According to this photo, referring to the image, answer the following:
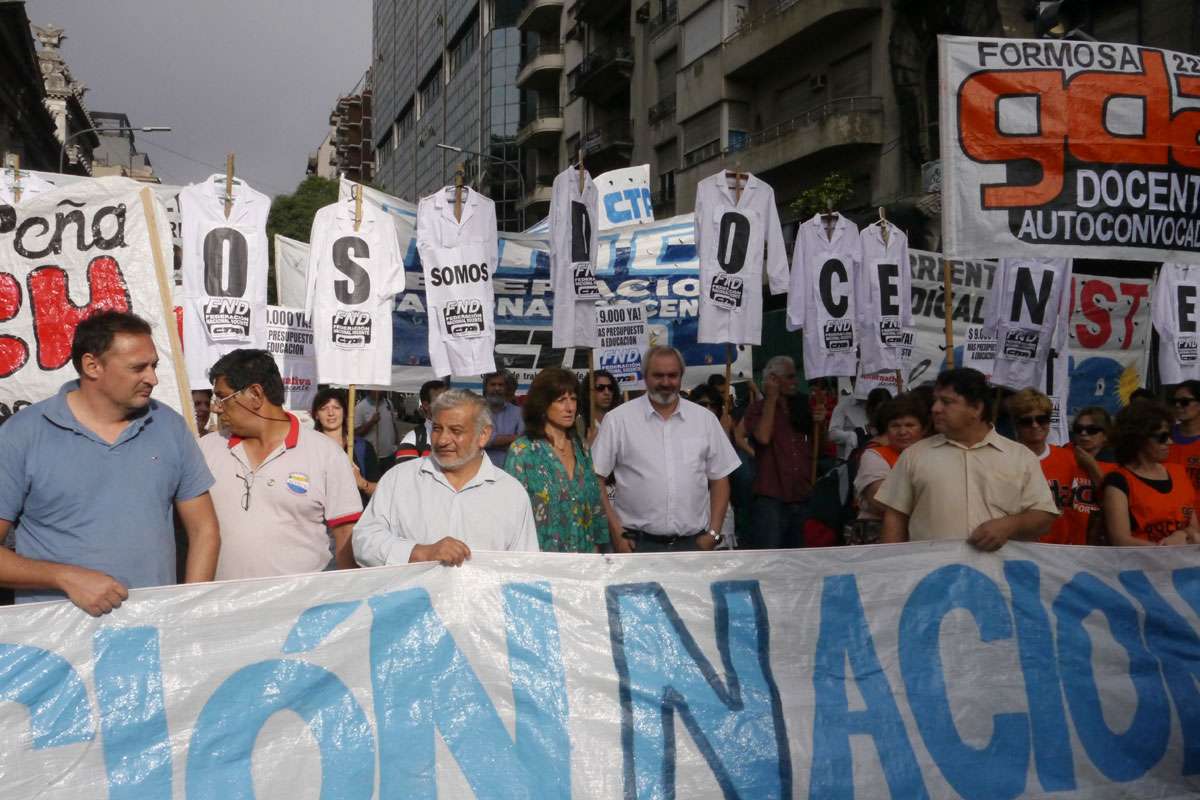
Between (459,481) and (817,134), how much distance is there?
20.2m

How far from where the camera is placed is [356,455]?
25.2 feet

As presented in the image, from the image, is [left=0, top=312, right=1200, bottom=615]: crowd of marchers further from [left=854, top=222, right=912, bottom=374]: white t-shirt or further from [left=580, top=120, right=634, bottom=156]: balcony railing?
[left=580, top=120, right=634, bottom=156]: balcony railing

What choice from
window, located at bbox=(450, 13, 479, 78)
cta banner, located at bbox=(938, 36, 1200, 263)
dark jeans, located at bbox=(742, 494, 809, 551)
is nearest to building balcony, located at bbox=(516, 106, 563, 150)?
window, located at bbox=(450, 13, 479, 78)

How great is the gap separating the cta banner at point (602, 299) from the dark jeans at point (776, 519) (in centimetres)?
433

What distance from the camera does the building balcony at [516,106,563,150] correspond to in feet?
148

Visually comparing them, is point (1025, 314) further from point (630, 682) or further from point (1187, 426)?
point (630, 682)

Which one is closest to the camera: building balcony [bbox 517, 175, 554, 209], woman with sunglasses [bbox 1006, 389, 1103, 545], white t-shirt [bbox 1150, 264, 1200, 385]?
woman with sunglasses [bbox 1006, 389, 1103, 545]

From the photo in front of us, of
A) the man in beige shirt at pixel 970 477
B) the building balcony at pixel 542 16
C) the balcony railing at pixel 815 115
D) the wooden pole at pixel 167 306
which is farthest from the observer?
the building balcony at pixel 542 16

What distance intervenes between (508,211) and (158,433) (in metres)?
53.2

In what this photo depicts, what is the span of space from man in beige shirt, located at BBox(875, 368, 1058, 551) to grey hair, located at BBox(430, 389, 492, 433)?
6.21ft

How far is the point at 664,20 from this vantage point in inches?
1277

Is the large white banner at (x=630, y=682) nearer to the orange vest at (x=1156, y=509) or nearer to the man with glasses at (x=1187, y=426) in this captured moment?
the orange vest at (x=1156, y=509)

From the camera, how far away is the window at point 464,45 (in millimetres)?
59500

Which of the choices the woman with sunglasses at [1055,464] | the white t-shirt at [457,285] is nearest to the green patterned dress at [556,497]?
the woman with sunglasses at [1055,464]
